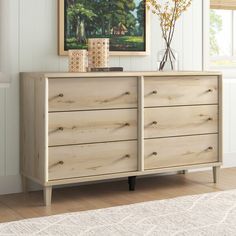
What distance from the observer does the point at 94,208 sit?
11.2ft

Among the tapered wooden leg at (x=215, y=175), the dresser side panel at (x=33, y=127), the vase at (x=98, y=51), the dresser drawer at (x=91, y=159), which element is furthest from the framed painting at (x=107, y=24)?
the tapered wooden leg at (x=215, y=175)

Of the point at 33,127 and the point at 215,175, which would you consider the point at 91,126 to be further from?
the point at 215,175

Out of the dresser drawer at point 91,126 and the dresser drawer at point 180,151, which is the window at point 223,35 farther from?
the dresser drawer at point 91,126

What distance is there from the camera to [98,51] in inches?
151

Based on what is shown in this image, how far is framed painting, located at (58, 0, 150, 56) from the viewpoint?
154 inches

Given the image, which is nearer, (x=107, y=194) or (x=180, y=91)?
(x=107, y=194)

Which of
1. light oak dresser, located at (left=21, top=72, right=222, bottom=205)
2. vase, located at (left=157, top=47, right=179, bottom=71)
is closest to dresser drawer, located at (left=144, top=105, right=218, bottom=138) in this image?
light oak dresser, located at (left=21, top=72, right=222, bottom=205)

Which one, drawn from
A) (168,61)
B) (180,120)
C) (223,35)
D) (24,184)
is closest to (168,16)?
(168,61)

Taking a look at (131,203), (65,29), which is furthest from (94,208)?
(65,29)

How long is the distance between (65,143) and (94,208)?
0.42 meters

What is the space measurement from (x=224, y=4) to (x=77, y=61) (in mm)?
1666

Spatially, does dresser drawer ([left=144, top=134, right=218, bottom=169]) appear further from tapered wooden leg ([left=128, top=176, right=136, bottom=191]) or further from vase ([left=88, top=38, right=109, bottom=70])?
vase ([left=88, top=38, right=109, bottom=70])

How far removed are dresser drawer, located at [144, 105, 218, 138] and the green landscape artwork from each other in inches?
23.4

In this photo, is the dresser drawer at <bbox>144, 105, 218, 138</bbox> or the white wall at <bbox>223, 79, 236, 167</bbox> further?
the white wall at <bbox>223, 79, 236, 167</bbox>
